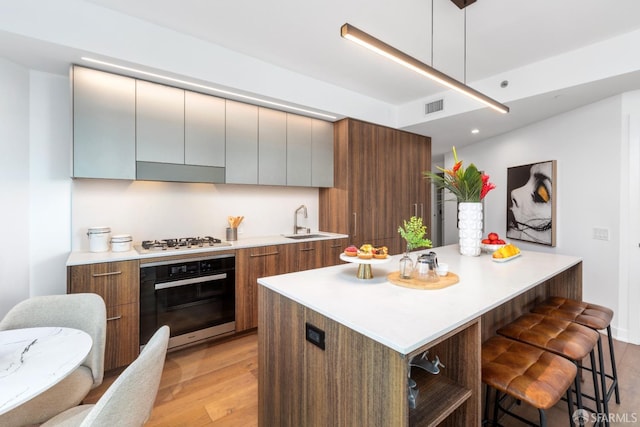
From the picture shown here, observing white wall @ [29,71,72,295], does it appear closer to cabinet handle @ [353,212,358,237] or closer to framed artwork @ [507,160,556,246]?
cabinet handle @ [353,212,358,237]

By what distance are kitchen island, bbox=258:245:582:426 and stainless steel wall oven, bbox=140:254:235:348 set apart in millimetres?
1274

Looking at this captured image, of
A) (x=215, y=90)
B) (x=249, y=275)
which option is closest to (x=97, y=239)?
(x=249, y=275)

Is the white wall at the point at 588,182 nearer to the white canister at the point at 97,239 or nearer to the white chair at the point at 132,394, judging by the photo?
the white chair at the point at 132,394

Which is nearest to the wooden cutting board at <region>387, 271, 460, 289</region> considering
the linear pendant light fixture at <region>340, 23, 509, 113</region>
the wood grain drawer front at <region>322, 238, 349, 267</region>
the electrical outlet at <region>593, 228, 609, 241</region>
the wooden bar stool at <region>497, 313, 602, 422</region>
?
the wooden bar stool at <region>497, 313, 602, 422</region>

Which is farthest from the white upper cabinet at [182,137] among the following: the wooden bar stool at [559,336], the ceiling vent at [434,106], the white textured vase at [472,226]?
the wooden bar stool at [559,336]

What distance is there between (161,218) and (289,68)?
2.12 m

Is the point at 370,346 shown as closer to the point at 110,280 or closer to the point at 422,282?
the point at 422,282

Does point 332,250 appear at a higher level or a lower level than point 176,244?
lower

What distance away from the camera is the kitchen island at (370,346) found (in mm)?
1002

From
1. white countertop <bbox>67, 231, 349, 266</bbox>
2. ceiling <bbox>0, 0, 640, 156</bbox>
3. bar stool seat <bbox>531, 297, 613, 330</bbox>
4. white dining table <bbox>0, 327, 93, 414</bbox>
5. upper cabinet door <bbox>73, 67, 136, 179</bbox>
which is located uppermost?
ceiling <bbox>0, 0, 640, 156</bbox>

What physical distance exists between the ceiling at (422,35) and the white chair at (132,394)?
2.35 meters

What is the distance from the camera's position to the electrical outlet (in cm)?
319

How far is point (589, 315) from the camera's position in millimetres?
1935

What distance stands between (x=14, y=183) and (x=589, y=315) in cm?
435
